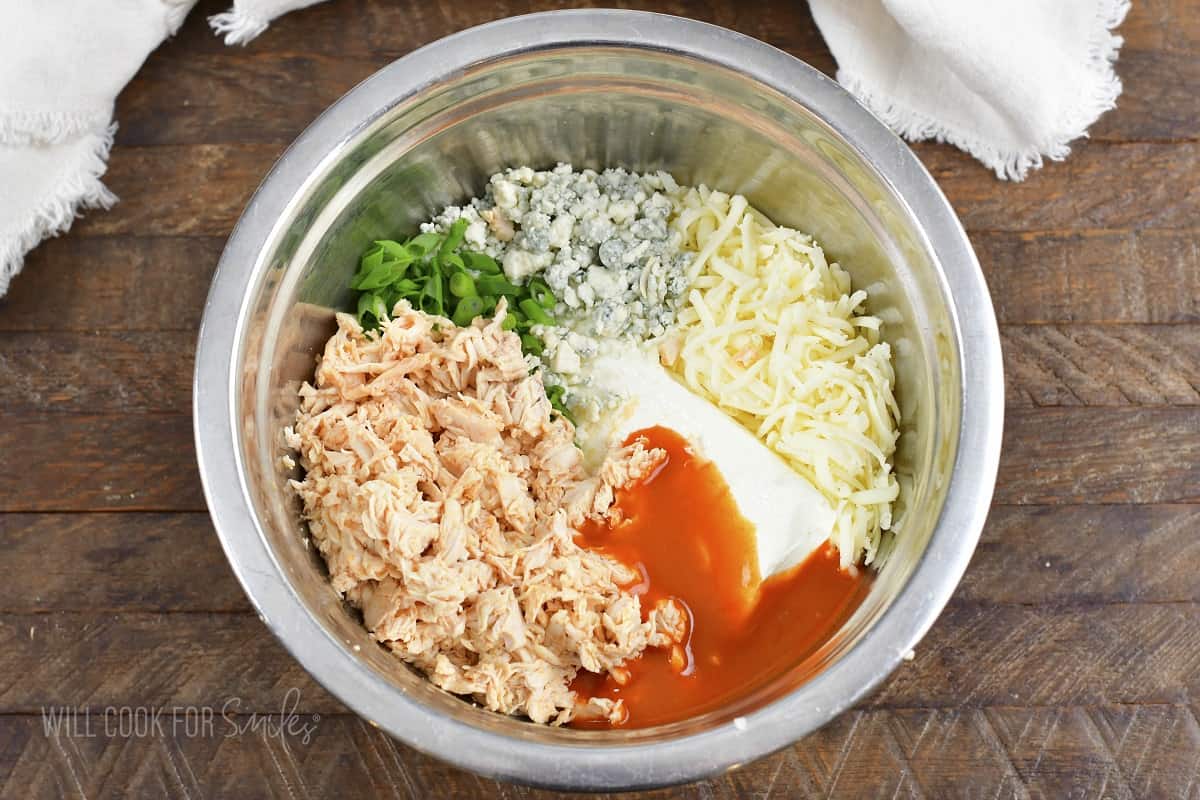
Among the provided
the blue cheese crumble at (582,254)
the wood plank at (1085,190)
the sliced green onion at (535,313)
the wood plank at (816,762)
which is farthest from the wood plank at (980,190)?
the wood plank at (816,762)

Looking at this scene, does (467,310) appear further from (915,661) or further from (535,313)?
(915,661)

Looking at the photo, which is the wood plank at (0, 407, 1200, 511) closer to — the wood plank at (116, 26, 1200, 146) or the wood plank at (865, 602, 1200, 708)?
the wood plank at (865, 602, 1200, 708)

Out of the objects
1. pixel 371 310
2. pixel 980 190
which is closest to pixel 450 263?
pixel 371 310

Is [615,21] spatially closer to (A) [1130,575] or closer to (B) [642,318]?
(B) [642,318]

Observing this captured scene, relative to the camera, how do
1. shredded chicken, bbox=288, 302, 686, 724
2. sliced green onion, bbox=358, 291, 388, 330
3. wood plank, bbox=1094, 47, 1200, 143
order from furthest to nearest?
wood plank, bbox=1094, 47, 1200, 143, sliced green onion, bbox=358, 291, 388, 330, shredded chicken, bbox=288, 302, 686, 724

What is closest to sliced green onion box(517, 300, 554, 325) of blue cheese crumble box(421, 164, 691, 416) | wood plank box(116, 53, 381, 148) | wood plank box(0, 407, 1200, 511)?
blue cheese crumble box(421, 164, 691, 416)

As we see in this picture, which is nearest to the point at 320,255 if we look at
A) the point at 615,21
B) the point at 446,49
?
the point at 446,49
